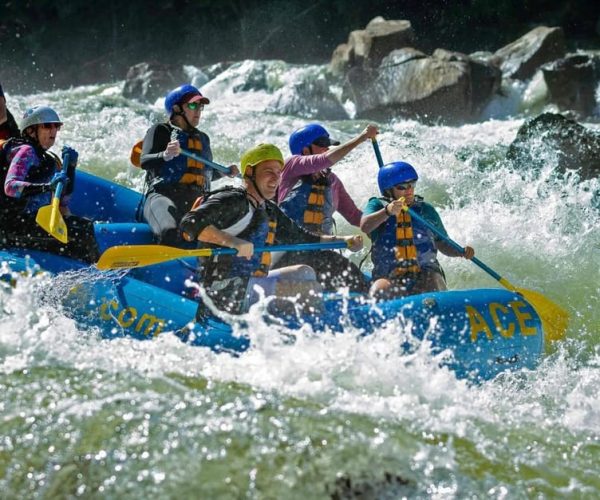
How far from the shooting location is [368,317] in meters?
4.50

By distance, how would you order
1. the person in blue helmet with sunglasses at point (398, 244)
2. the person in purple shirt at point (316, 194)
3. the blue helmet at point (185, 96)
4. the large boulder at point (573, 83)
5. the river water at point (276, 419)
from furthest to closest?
the large boulder at point (573, 83)
the blue helmet at point (185, 96)
the person in purple shirt at point (316, 194)
the person in blue helmet with sunglasses at point (398, 244)
the river water at point (276, 419)

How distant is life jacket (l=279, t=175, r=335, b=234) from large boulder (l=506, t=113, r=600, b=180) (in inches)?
178

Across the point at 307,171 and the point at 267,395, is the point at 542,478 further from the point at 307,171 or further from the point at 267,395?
the point at 307,171

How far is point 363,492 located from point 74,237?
280cm

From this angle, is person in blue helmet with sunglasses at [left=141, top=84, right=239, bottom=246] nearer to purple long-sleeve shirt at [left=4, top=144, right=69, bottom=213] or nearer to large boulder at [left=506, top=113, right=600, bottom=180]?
purple long-sleeve shirt at [left=4, top=144, right=69, bottom=213]

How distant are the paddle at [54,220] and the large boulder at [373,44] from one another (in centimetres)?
1181

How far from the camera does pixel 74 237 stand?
528 centimetres

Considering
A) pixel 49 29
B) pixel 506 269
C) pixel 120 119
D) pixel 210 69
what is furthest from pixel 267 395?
pixel 49 29

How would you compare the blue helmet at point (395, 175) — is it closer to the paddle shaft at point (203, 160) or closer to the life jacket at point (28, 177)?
the paddle shaft at point (203, 160)

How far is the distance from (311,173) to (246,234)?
116cm

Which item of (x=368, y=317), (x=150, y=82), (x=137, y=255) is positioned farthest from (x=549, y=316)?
(x=150, y=82)

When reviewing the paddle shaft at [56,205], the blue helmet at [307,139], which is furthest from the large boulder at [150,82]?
the paddle shaft at [56,205]

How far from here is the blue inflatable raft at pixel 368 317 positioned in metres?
4.41

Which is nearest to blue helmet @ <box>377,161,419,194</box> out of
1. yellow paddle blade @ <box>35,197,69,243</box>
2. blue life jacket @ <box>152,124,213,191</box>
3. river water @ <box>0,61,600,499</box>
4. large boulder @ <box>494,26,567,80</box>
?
river water @ <box>0,61,600,499</box>
